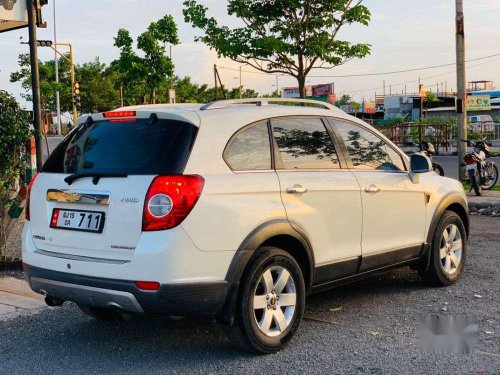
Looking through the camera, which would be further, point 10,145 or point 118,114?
point 10,145

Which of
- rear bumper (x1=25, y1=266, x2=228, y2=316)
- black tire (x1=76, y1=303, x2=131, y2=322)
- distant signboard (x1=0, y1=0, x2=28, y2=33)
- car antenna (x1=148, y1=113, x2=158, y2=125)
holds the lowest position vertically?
black tire (x1=76, y1=303, x2=131, y2=322)

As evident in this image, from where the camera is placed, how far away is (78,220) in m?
4.10

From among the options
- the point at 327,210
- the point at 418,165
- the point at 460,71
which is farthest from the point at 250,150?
the point at 460,71

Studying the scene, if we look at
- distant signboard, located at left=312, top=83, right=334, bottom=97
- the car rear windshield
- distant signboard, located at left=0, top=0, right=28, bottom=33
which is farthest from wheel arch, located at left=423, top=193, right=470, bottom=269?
distant signboard, located at left=312, top=83, right=334, bottom=97

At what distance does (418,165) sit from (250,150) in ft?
6.13

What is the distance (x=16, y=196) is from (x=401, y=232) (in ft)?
14.3

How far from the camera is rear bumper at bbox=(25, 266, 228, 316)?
3.77m

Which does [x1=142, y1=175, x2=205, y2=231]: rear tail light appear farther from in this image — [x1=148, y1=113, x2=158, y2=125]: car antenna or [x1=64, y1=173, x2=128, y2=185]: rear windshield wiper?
[x1=148, y1=113, x2=158, y2=125]: car antenna

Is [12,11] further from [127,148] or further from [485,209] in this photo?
[485,209]

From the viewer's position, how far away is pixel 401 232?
538 cm

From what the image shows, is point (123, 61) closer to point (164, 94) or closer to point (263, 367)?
point (164, 94)

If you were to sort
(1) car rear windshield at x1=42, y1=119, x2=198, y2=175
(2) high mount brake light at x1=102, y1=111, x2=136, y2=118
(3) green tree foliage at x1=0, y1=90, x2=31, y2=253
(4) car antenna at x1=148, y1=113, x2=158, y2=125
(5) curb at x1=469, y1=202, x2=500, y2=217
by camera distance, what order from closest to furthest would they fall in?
(1) car rear windshield at x1=42, y1=119, x2=198, y2=175, (4) car antenna at x1=148, y1=113, x2=158, y2=125, (2) high mount brake light at x1=102, y1=111, x2=136, y2=118, (3) green tree foliage at x1=0, y1=90, x2=31, y2=253, (5) curb at x1=469, y1=202, x2=500, y2=217

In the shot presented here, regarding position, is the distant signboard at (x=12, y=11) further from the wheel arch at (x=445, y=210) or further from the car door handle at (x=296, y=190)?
the wheel arch at (x=445, y=210)

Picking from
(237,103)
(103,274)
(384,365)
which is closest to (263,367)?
(384,365)
